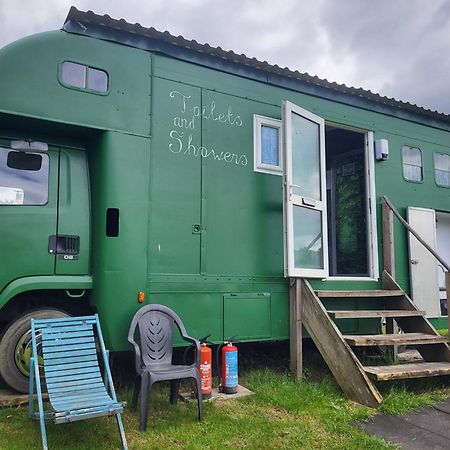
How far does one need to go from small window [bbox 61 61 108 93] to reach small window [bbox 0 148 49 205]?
72 cm

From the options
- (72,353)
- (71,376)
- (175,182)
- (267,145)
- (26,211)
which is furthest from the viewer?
(267,145)

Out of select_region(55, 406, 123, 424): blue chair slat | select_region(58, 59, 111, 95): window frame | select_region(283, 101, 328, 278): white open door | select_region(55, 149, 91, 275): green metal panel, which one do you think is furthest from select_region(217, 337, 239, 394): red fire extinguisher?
select_region(58, 59, 111, 95): window frame

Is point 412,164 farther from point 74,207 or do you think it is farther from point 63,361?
point 63,361

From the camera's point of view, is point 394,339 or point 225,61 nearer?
point 394,339

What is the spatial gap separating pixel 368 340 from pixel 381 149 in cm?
273

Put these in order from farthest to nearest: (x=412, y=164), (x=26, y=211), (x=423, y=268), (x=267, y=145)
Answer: (x=412, y=164), (x=423, y=268), (x=267, y=145), (x=26, y=211)

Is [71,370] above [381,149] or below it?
below

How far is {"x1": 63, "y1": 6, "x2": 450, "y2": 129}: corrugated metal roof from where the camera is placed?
423 cm

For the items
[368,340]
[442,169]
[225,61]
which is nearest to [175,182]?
[225,61]

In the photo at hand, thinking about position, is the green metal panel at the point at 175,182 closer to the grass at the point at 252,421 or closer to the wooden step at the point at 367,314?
the grass at the point at 252,421

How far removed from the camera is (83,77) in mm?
4152

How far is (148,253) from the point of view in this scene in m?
4.23

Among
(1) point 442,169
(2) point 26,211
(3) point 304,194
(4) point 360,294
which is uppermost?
(1) point 442,169

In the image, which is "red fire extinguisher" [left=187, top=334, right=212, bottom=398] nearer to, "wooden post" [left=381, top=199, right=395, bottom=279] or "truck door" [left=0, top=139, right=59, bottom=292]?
"truck door" [left=0, top=139, right=59, bottom=292]
